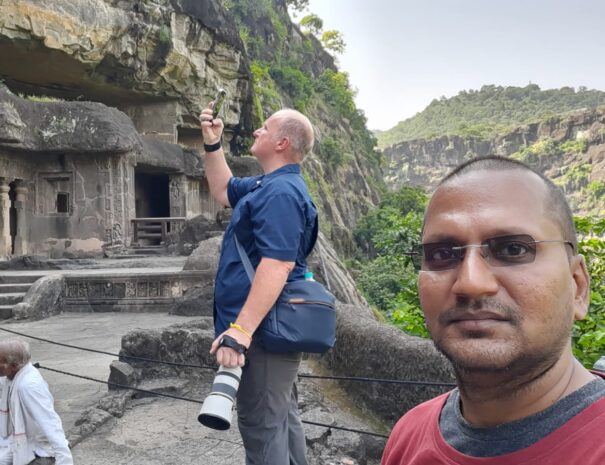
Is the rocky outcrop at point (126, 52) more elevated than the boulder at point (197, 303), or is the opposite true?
the rocky outcrop at point (126, 52)

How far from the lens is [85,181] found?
1452 centimetres

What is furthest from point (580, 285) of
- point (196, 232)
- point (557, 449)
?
point (196, 232)

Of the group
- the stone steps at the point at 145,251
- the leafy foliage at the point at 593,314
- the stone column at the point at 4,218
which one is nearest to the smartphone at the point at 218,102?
the leafy foliage at the point at 593,314

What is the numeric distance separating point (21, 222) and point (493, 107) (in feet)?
368

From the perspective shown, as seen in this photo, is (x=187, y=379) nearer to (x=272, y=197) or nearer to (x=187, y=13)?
(x=272, y=197)

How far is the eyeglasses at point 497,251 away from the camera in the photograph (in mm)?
894

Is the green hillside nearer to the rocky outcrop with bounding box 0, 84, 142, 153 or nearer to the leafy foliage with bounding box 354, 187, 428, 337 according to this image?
the leafy foliage with bounding box 354, 187, 428, 337

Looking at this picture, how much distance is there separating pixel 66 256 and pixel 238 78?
1185cm

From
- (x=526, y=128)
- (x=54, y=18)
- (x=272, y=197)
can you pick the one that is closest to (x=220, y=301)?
(x=272, y=197)

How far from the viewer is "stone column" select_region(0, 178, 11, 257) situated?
13305mm

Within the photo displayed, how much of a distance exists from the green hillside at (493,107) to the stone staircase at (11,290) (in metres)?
98.5

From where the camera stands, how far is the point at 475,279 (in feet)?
2.88

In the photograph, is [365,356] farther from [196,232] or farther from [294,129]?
[196,232]

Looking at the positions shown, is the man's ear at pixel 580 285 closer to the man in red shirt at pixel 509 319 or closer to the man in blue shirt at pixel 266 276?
the man in red shirt at pixel 509 319
